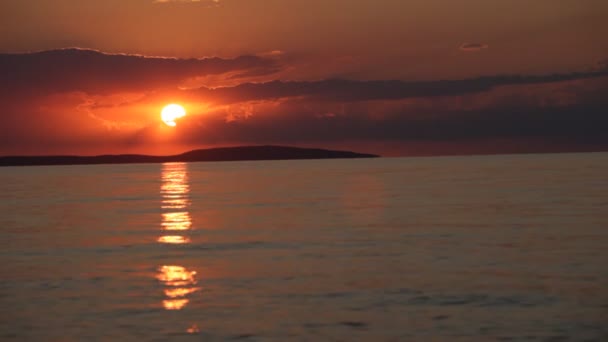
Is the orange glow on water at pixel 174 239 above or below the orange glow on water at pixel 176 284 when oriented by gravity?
below

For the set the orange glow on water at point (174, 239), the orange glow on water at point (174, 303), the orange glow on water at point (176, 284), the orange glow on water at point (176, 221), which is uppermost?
the orange glow on water at point (174, 303)

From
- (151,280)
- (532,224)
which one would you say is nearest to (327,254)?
(151,280)

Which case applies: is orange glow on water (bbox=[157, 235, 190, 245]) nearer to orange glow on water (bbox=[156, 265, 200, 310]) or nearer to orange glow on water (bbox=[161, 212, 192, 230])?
orange glow on water (bbox=[161, 212, 192, 230])

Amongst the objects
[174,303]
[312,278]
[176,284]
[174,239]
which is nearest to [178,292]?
[176,284]

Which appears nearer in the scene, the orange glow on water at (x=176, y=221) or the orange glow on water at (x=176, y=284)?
the orange glow on water at (x=176, y=284)

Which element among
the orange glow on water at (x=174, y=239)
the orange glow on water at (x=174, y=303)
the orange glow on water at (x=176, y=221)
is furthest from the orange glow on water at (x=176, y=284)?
the orange glow on water at (x=176, y=221)

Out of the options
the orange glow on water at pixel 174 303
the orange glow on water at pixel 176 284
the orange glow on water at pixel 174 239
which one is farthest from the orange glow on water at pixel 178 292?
the orange glow on water at pixel 174 239

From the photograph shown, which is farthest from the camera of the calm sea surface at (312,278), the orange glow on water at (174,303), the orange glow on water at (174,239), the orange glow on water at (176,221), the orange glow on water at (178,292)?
the orange glow on water at (176,221)

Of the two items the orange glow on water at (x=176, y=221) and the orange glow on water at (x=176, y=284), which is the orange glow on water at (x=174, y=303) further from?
the orange glow on water at (x=176, y=221)

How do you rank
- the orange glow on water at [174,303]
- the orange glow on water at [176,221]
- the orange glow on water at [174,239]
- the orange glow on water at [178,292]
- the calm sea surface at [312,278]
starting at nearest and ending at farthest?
the calm sea surface at [312,278] → the orange glow on water at [174,303] → the orange glow on water at [178,292] → the orange glow on water at [174,239] → the orange glow on water at [176,221]

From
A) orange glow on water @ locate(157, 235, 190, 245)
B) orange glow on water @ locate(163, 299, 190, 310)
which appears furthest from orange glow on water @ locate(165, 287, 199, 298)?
orange glow on water @ locate(157, 235, 190, 245)

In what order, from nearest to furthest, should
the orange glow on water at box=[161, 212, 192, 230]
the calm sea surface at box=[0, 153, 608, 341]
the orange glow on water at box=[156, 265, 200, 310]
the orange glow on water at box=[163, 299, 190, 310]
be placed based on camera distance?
the calm sea surface at box=[0, 153, 608, 341] → the orange glow on water at box=[163, 299, 190, 310] → the orange glow on water at box=[156, 265, 200, 310] → the orange glow on water at box=[161, 212, 192, 230]

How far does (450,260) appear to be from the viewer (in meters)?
28.1

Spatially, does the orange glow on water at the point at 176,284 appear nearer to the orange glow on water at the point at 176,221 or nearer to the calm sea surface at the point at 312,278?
the calm sea surface at the point at 312,278
